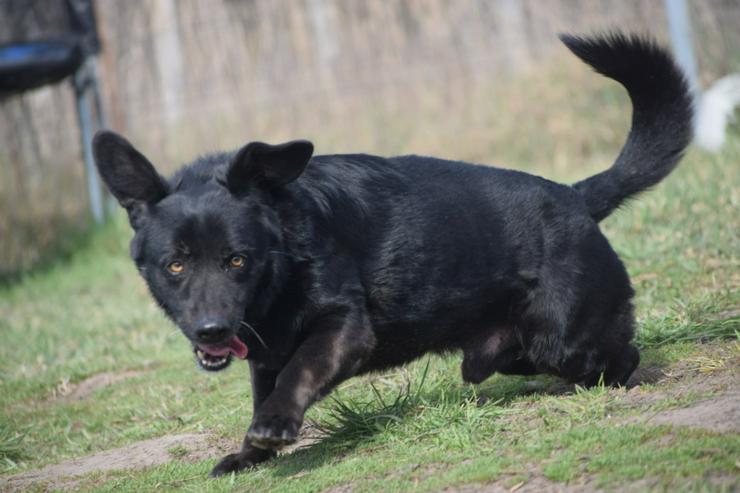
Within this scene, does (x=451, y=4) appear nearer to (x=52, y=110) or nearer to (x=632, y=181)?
(x=52, y=110)

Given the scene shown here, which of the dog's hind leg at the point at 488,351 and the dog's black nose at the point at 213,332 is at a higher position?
the dog's black nose at the point at 213,332

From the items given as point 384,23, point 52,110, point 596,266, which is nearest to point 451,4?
point 384,23

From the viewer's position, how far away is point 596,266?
4.16 m

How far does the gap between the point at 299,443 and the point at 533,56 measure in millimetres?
8072

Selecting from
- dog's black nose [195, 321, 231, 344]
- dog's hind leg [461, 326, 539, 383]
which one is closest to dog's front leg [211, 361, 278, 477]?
dog's black nose [195, 321, 231, 344]

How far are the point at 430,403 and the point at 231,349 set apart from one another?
2.96 feet

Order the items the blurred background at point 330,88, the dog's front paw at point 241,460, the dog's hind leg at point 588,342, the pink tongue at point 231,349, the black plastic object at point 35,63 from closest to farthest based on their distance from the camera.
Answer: the pink tongue at point 231,349
the dog's front paw at point 241,460
the dog's hind leg at point 588,342
the black plastic object at point 35,63
the blurred background at point 330,88

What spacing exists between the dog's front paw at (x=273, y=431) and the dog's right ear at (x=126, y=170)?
96cm

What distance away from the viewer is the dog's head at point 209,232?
355cm

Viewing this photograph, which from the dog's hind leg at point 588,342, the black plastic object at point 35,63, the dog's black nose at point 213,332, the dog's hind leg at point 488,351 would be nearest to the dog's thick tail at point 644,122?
the dog's hind leg at point 588,342

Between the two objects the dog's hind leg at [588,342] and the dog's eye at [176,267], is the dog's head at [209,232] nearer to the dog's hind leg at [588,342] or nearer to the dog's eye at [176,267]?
the dog's eye at [176,267]

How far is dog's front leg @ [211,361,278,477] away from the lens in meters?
3.91

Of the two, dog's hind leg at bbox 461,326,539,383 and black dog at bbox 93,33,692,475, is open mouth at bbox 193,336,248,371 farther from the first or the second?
dog's hind leg at bbox 461,326,539,383

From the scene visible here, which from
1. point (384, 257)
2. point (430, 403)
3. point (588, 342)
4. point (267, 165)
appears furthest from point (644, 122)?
Answer: point (267, 165)
